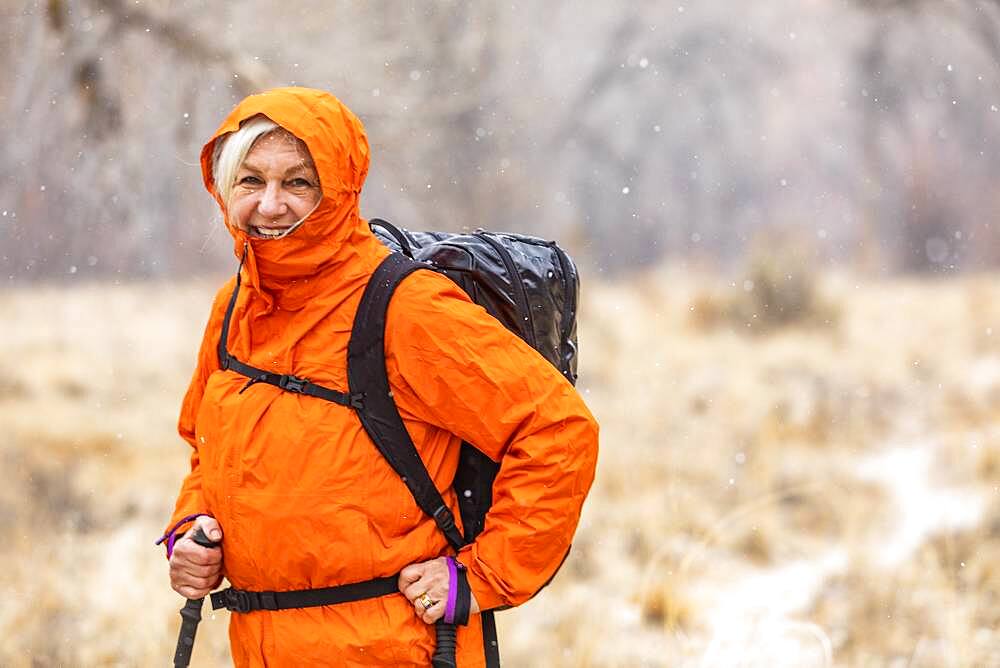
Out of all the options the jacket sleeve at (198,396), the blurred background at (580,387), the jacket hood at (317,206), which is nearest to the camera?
the jacket hood at (317,206)

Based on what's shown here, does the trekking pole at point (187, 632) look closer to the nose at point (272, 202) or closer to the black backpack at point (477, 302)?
the black backpack at point (477, 302)

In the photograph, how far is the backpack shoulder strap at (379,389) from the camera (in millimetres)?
1857

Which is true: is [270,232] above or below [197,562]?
above

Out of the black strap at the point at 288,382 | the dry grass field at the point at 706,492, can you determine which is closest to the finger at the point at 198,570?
the black strap at the point at 288,382

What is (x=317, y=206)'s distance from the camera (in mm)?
1859

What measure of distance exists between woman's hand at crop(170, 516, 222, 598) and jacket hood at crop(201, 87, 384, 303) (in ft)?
1.47

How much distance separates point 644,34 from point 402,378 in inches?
1123

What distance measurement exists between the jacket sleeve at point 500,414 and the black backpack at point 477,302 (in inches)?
1.6

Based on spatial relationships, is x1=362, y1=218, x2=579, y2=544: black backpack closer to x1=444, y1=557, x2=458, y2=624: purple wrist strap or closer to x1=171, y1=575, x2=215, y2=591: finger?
x1=444, y1=557, x2=458, y2=624: purple wrist strap

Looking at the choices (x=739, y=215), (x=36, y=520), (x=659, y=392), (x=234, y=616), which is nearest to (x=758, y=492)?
(x=659, y=392)

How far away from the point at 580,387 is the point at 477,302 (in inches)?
329

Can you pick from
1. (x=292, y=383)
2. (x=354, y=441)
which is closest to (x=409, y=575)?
(x=354, y=441)

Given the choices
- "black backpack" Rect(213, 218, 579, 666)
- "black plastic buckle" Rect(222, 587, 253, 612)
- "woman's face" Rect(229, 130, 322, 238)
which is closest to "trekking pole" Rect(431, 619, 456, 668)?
"black backpack" Rect(213, 218, 579, 666)

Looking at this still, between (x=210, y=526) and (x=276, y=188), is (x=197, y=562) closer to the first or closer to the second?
(x=210, y=526)
